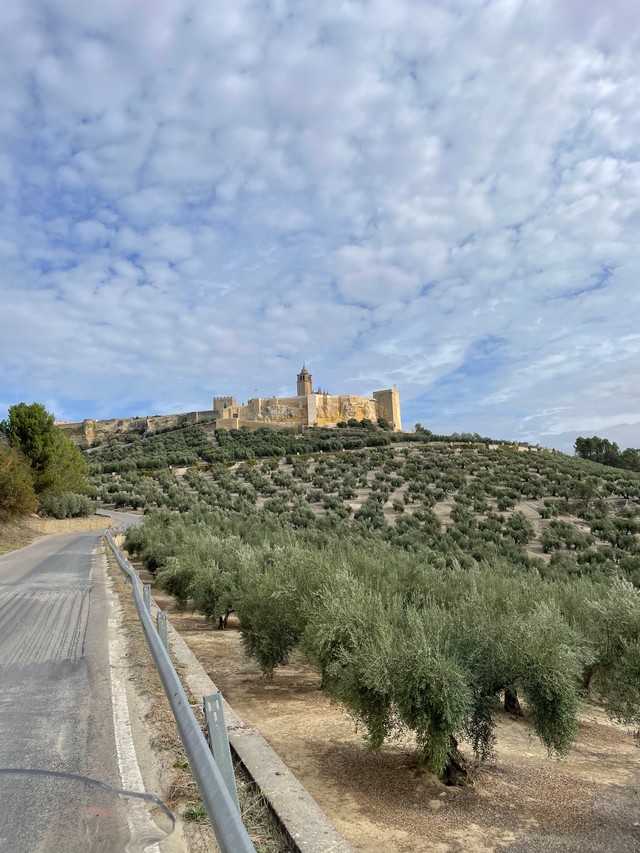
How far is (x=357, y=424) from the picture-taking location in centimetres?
9800

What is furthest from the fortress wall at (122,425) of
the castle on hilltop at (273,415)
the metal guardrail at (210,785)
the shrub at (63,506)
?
the metal guardrail at (210,785)

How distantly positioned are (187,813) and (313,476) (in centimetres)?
4843

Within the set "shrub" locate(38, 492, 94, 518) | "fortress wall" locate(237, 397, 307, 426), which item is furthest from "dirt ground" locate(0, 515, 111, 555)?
"fortress wall" locate(237, 397, 307, 426)

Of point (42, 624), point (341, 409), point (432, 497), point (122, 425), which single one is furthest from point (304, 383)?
point (42, 624)

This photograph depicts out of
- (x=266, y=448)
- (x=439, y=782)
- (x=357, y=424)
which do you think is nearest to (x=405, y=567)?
(x=439, y=782)

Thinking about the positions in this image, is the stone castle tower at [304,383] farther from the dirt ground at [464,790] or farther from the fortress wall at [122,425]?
the dirt ground at [464,790]

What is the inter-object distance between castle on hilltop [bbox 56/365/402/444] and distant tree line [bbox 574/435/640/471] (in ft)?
A: 104

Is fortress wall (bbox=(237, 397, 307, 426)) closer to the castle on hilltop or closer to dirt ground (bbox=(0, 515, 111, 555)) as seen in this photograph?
the castle on hilltop

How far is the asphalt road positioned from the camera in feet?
10.8

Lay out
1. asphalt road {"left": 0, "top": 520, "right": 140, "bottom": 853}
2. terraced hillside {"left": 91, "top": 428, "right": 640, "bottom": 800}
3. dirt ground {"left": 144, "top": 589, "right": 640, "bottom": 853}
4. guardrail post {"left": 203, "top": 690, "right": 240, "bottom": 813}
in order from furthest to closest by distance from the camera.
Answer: terraced hillside {"left": 91, "top": 428, "right": 640, "bottom": 800} → dirt ground {"left": 144, "top": 589, "right": 640, "bottom": 853} → asphalt road {"left": 0, "top": 520, "right": 140, "bottom": 853} → guardrail post {"left": 203, "top": 690, "right": 240, "bottom": 813}

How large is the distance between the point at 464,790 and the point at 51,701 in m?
4.06

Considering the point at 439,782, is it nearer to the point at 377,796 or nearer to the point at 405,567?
the point at 377,796

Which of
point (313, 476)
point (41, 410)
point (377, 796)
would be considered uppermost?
point (41, 410)

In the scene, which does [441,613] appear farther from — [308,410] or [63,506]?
[308,410]
